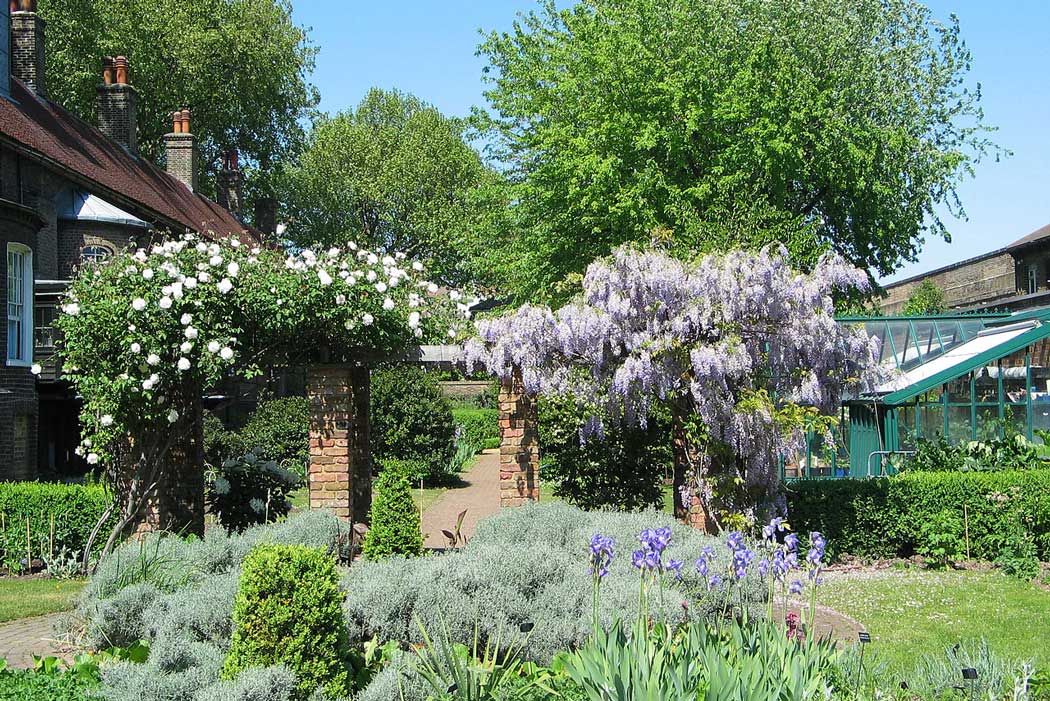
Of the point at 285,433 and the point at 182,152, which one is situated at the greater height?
the point at 182,152

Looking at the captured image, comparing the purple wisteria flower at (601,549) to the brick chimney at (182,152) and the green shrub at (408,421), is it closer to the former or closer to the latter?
the green shrub at (408,421)

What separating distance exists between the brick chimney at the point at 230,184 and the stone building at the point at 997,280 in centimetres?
2535

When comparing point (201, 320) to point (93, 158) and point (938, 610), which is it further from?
point (93, 158)

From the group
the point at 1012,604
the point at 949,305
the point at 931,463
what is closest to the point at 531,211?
the point at 931,463

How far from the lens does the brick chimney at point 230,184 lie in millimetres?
38719

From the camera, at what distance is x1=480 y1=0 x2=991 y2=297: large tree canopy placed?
73.0 ft

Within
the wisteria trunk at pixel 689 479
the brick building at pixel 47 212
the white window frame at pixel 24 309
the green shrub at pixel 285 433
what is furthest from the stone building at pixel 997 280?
the white window frame at pixel 24 309

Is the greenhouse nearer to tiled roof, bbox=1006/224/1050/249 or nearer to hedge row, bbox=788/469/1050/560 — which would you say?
hedge row, bbox=788/469/1050/560

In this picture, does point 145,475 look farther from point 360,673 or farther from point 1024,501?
point 1024,501

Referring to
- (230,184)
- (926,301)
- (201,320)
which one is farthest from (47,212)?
(926,301)

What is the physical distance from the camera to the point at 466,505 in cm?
1775

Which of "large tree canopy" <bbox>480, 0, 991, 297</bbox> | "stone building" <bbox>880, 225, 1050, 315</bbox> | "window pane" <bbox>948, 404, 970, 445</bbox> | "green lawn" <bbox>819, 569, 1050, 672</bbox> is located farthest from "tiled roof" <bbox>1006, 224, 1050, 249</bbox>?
"green lawn" <bbox>819, 569, 1050, 672</bbox>

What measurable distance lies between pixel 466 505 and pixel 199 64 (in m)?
23.4

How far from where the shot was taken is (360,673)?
5992 mm
